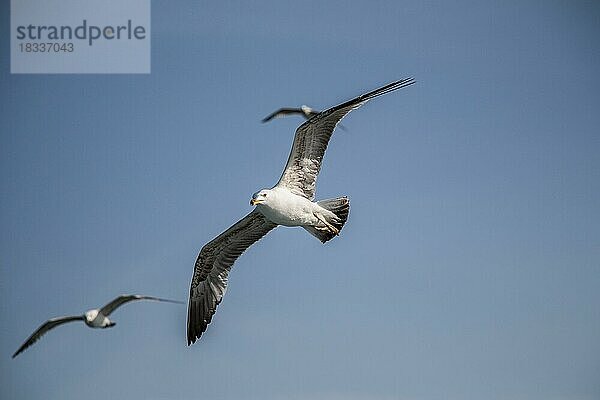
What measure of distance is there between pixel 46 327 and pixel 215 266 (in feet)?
5.40

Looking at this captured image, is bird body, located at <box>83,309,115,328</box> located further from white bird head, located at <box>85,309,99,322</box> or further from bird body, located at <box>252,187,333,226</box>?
bird body, located at <box>252,187,333,226</box>

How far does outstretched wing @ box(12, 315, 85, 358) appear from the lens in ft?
23.9

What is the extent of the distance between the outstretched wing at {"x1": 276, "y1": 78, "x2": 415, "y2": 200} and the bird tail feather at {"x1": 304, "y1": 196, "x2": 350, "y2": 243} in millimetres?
109

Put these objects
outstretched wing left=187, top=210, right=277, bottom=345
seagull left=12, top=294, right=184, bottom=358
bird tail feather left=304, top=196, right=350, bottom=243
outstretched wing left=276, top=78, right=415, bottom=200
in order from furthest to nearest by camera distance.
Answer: seagull left=12, top=294, right=184, bottom=358 → outstretched wing left=187, top=210, right=277, bottom=345 → bird tail feather left=304, top=196, right=350, bottom=243 → outstretched wing left=276, top=78, right=415, bottom=200

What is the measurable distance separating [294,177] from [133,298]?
159cm

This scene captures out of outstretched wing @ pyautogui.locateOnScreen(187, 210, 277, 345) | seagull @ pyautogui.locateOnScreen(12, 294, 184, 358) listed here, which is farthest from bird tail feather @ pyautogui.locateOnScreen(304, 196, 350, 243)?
seagull @ pyautogui.locateOnScreen(12, 294, 184, 358)

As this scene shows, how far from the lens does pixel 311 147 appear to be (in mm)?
5828

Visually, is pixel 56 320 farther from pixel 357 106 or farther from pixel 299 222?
pixel 357 106

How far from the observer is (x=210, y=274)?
259 inches

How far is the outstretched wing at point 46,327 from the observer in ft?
23.9

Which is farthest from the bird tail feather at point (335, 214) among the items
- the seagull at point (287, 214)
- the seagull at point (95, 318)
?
the seagull at point (95, 318)

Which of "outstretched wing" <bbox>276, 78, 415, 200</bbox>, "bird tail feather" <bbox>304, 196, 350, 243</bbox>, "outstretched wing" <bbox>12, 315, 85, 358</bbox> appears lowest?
"outstretched wing" <bbox>12, 315, 85, 358</bbox>

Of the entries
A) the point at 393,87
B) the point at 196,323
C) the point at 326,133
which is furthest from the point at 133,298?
the point at 393,87

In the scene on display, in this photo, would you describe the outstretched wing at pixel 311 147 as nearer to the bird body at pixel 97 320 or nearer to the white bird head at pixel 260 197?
the white bird head at pixel 260 197
